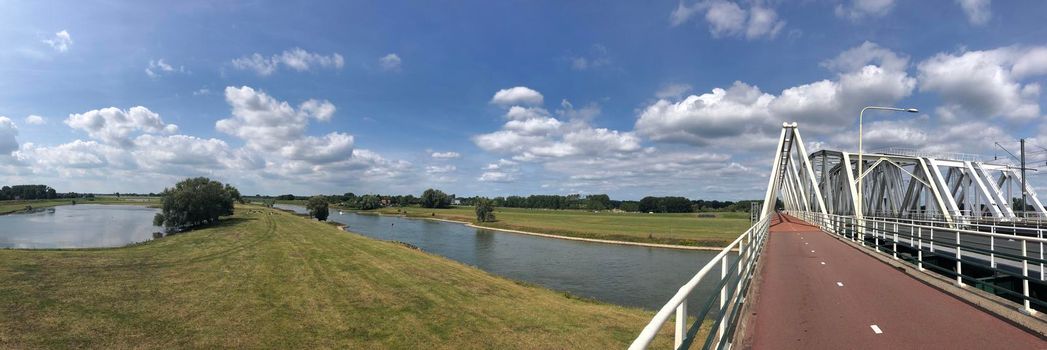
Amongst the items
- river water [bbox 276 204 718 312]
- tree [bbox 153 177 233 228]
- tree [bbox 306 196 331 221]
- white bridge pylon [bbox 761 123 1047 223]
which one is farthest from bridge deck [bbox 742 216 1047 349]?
tree [bbox 306 196 331 221]

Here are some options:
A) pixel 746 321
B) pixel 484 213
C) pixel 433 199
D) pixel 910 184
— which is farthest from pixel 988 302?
pixel 433 199

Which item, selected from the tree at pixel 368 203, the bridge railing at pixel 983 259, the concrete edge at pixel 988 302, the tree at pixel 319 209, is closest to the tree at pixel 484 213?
the tree at pixel 319 209

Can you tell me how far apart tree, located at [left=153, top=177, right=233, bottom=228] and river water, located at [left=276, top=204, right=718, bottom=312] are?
25779mm

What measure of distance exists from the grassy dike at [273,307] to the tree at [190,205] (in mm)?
31544

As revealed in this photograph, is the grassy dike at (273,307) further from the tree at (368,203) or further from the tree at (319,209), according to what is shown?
the tree at (368,203)

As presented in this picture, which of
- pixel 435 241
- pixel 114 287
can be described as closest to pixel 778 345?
pixel 114 287

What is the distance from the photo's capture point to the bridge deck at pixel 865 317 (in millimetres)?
5707

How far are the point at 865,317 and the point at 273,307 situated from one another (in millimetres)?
18996

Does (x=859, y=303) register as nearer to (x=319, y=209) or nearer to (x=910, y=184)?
(x=910, y=184)

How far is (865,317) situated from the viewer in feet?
22.7

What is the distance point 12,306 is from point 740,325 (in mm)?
23250

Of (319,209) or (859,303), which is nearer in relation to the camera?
(859,303)

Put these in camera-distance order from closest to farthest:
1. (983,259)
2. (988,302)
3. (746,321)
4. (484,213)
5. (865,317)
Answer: (746,321)
(865,317)
(988,302)
(983,259)
(484,213)

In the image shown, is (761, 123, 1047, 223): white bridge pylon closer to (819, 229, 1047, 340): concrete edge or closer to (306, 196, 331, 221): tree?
(819, 229, 1047, 340): concrete edge
